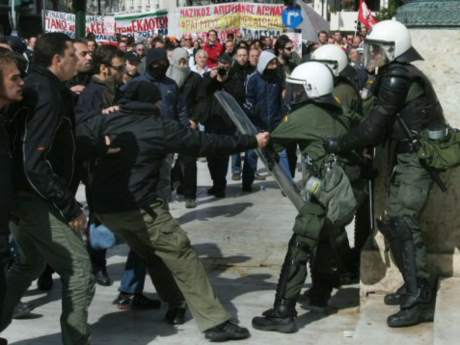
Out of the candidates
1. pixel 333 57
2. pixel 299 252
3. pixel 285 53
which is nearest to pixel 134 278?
pixel 299 252

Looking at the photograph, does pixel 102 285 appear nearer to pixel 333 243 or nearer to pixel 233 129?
pixel 333 243

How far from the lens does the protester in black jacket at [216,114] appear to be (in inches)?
487

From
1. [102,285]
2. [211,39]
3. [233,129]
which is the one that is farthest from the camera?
[211,39]

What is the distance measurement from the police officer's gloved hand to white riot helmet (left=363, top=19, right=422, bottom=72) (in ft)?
1.93

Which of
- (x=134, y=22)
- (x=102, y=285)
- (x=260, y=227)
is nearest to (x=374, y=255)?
(x=102, y=285)

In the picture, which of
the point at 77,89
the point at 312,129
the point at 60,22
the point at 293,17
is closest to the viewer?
the point at 312,129

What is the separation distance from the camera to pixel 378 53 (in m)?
6.68

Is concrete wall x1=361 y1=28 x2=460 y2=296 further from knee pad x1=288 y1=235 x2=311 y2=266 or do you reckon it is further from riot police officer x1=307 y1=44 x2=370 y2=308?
knee pad x1=288 y1=235 x2=311 y2=266

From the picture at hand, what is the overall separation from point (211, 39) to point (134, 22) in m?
12.0

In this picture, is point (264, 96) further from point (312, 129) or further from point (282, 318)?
point (282, 318)

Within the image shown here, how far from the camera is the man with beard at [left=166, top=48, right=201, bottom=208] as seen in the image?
11727 millimetres

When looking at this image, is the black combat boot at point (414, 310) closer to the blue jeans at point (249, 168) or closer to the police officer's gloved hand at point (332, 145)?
the police officer's gloved hand at point (332, 145)

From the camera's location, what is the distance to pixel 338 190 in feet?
21.4

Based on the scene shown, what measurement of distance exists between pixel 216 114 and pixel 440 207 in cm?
593
